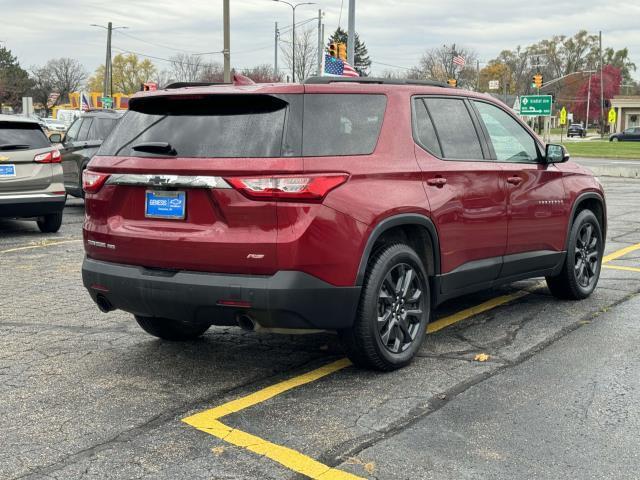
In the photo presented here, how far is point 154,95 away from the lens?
465 cm

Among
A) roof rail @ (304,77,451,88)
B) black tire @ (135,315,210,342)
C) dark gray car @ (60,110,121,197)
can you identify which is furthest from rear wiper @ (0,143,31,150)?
roof rail @ (304,77,451,88)

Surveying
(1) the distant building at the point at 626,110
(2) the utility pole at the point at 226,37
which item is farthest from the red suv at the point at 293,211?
(1) the distant building at the point at 626,110

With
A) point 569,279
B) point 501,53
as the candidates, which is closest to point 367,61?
point 501,53

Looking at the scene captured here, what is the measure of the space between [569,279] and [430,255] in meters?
2.08

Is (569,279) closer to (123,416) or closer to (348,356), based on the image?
(348,356)

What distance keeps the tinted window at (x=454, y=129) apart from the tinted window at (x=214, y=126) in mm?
1338

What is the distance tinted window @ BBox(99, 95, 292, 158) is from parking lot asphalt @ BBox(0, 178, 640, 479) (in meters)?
1.35

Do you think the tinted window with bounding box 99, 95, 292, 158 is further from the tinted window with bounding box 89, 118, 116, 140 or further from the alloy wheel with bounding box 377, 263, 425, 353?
the tinted window with bounding box 89, 118, 116, 140

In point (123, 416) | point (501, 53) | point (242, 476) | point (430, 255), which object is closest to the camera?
point (242, 476)

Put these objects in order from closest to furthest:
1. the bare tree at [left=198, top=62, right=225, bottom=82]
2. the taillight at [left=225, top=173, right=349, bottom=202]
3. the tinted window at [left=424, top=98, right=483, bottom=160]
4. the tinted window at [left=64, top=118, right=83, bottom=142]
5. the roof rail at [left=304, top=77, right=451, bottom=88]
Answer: the taillight at [left=225, top=173, right=349, bottom=202]
the roof rail at [left=304, top=77, right=451, bottom=88]
the tinted window at [left=424, top=98, right=483, bottom=160]
the tinted window at [left=64, top=118, right=83, bottom=142]
the bare tree at [left=198, top=62, right=225, bottom=82]

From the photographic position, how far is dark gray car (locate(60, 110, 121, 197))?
46.4 ft

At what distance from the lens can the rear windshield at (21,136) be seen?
1064cm

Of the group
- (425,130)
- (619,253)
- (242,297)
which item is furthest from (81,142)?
(242,297)

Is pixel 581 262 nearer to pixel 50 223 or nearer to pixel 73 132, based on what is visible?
pixel 50 223
